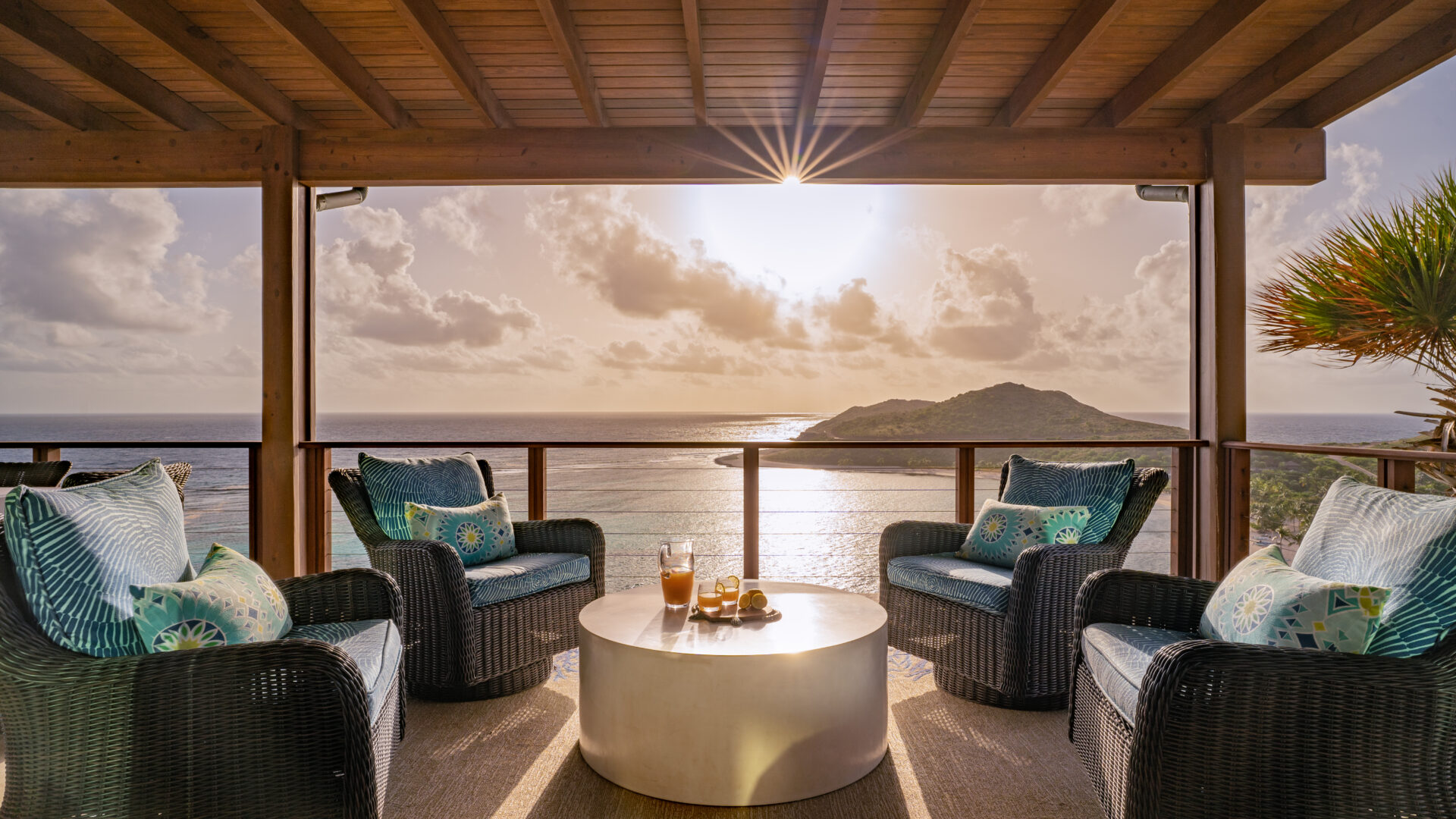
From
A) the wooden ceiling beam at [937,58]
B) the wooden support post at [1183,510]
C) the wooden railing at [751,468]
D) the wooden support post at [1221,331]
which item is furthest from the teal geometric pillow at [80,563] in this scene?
the wooden support post at [1221,331]

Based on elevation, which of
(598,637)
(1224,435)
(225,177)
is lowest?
(598,637)

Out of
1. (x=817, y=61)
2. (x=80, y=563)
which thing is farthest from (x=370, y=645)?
(x=817, y=61)

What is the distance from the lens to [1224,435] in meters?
3.69

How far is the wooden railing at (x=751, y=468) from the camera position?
3502 millimetres

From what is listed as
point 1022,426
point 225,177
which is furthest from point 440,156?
point 1022,426

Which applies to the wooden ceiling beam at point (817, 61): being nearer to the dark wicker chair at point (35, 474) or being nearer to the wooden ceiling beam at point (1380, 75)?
the wooden ceiling beam at point (1380, 75)

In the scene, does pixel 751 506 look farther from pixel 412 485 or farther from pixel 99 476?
pixel 99 476

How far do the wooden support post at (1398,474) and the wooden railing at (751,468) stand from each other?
816 millimetres

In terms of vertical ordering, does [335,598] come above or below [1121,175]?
below

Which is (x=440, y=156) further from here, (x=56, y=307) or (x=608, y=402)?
(x=56, y=307)

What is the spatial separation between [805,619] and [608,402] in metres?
18.6

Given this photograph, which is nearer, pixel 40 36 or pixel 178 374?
pixel 40 36

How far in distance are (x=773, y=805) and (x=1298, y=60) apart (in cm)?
362

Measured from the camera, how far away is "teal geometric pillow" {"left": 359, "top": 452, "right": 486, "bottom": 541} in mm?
2766
